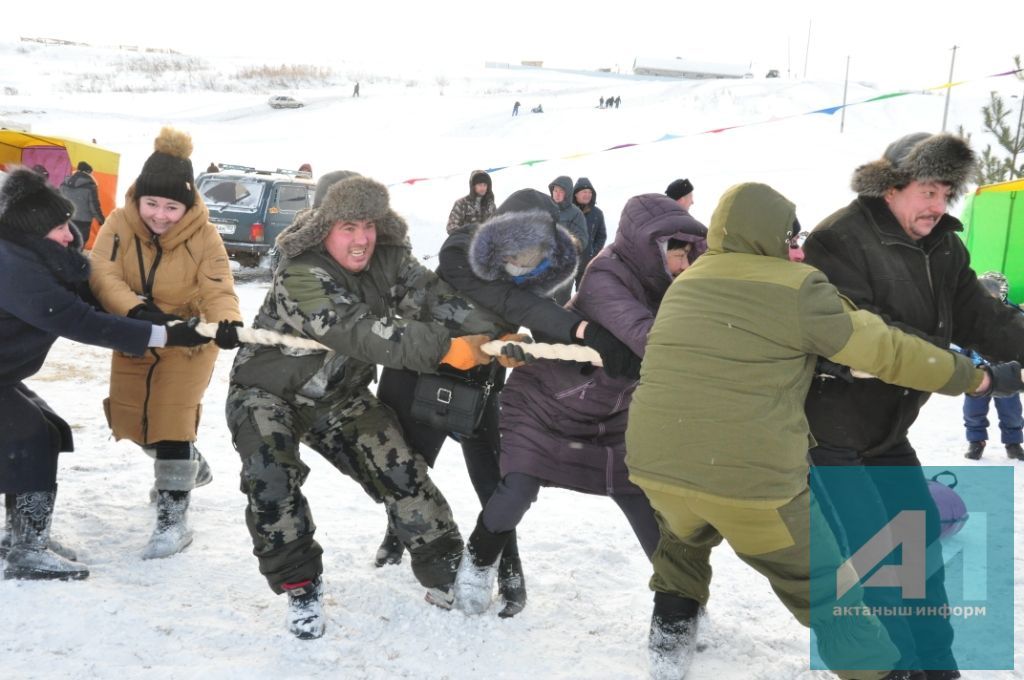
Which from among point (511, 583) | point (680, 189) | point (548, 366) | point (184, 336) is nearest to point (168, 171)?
point (184, 336)

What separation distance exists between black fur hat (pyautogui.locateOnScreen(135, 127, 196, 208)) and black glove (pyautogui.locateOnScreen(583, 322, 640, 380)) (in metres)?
2.02

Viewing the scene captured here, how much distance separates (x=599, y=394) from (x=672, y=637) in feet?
2.91

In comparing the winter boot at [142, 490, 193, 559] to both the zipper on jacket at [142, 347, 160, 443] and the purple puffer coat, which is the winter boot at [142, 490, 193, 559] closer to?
the zipper on jacket at [142, 347, 160, 443]

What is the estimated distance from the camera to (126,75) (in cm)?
5866

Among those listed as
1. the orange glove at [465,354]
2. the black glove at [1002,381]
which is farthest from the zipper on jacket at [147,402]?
the black glove at [1002,381]

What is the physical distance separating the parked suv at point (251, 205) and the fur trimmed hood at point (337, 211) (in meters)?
10.4

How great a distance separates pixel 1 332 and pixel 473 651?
2.23 m

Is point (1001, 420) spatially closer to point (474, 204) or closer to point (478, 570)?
point (478, 570)

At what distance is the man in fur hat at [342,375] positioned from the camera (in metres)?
3.37

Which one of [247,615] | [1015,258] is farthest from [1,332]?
[1015,258]

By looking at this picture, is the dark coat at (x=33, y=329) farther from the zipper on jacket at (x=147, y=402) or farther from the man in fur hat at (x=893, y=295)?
the man in fur hat at (x=893, y=295)

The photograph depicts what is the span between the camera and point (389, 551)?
412 cm

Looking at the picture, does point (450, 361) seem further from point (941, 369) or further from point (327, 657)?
point (941, 369)

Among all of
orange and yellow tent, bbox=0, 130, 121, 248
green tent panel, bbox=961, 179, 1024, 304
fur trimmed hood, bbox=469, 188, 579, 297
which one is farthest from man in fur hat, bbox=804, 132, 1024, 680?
orange and yellow tent, bbox=0, 130, 121, 248
